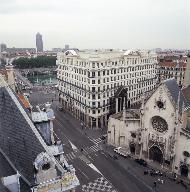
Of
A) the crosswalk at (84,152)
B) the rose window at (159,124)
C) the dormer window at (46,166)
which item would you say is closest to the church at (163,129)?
the rose window at (159,124)

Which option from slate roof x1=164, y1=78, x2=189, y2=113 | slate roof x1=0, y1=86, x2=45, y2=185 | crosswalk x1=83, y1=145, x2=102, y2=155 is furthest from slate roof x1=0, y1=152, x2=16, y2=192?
crosswalk x1=83, y1=145, x2=102, y2=155

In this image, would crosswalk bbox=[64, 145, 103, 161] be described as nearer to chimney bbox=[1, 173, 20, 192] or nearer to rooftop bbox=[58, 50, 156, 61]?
rooftop bbox=[58, 50, 156, 61]

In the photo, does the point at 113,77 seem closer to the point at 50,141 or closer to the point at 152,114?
the point at 152,114

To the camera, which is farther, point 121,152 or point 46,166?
point 121,152

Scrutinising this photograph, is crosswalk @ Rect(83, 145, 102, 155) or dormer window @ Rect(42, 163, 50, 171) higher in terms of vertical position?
dormer window @ Rect(42, 163, 50, 171)

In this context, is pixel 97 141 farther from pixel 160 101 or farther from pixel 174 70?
pixel 174 70

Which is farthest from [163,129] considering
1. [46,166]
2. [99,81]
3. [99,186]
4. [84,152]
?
[46,166]

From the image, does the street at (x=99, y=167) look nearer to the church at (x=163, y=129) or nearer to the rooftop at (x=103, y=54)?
the church at (x=163, y=129)
